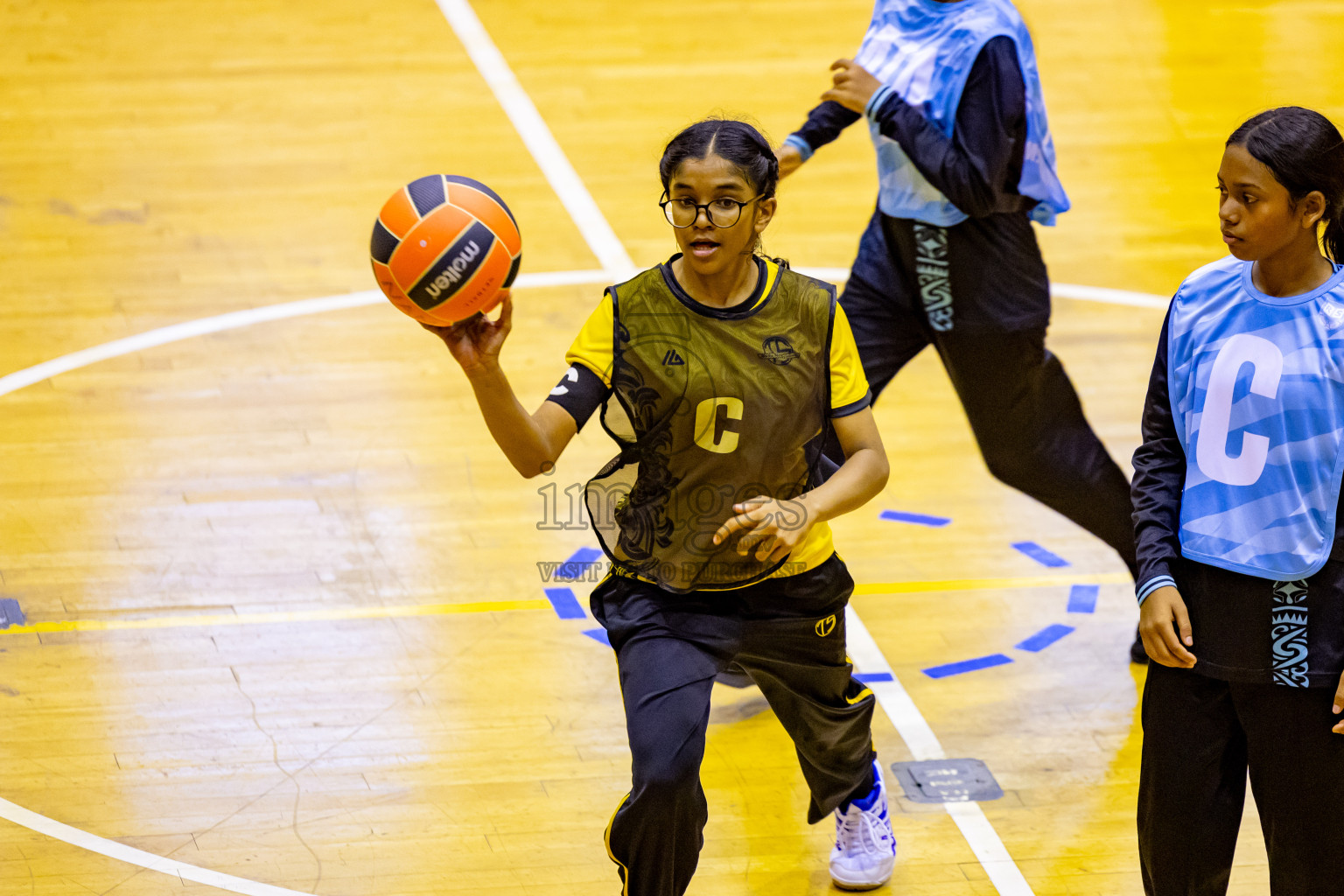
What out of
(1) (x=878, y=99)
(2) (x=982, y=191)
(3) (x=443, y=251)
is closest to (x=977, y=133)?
(2) (x=982, y=191)

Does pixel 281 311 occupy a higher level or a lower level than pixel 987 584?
lower

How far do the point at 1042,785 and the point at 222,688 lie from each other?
234 cm

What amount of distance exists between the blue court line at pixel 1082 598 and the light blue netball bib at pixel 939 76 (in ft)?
4.32

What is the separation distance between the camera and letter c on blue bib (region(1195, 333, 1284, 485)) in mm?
2809

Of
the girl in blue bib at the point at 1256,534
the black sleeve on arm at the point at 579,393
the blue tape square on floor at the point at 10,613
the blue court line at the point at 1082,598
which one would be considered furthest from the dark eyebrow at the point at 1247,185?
the blue tape square on floor at the point at 10,613

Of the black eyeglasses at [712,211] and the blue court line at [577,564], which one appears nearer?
the black eyeglasses at [712,211]

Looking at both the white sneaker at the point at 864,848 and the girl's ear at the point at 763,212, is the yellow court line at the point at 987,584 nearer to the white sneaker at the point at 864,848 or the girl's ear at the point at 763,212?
the white sneaker at the point at 864,848

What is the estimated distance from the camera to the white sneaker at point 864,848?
3760mm

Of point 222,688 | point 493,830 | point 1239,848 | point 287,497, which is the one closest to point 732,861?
point 493,830

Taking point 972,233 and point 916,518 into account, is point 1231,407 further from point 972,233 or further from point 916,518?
point 916,518

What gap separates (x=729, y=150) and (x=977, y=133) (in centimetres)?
132

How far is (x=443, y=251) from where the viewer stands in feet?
9.62

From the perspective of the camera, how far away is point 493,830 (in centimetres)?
398

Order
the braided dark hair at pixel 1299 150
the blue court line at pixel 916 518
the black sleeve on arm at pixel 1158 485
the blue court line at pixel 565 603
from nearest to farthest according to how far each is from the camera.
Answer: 1. the braided dark hair at pixel 1299 150
2. the black sleeve on arm at pixel 1158 485
3. the blue court line at pixel 565 603
4. the blue court line at pixel 916 518
